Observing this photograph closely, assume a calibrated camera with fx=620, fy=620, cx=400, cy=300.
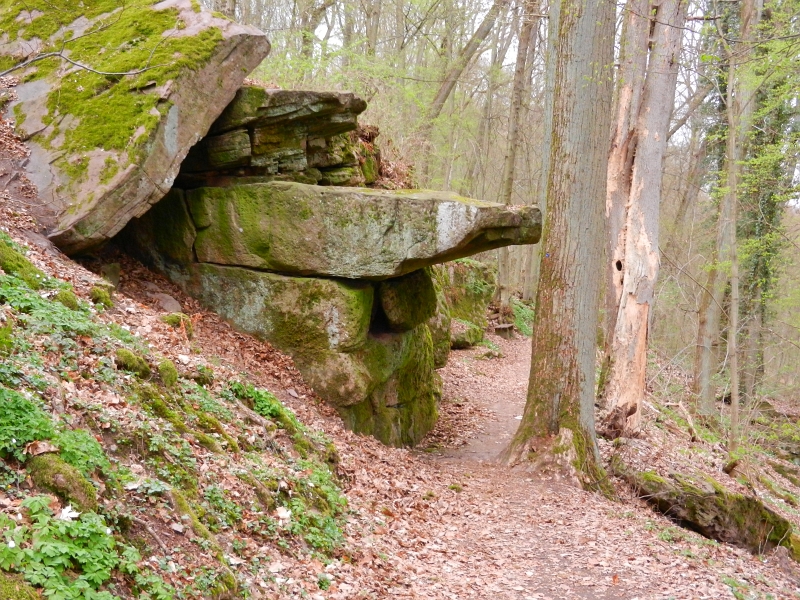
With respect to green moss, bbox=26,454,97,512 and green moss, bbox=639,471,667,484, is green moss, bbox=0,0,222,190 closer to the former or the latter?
green moss, bbox=26,454,97,512

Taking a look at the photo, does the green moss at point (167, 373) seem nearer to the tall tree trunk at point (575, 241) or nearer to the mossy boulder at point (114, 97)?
the mossy boulder at point (114, 97)

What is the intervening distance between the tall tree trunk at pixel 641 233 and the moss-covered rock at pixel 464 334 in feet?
20.9

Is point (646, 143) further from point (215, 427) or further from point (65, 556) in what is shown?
point (65, 556)

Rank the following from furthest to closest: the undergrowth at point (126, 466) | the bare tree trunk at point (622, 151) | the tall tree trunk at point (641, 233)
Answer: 1. the bare tree trunk at point (622, 151)
2. the tall tree trunk at point (641, 233)
3. the undergrowth at point (126, 466)

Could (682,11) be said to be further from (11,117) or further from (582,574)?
(11,117)

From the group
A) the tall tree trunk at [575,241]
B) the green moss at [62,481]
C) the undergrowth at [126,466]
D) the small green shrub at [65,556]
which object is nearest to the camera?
the small green shrub at [65,556]

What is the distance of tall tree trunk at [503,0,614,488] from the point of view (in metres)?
7.74

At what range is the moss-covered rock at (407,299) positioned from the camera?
8844 mm

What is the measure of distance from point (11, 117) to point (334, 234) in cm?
395

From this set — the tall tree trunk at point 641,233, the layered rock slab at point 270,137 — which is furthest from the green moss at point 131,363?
the tall tree trunk at point 641,233

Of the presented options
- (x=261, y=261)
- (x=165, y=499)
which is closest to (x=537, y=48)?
(x=261, y=261)

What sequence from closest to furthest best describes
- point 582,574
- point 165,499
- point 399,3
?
point 165,499 → point 582,574 → point 399,3

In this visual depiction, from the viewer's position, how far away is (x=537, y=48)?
2217cm

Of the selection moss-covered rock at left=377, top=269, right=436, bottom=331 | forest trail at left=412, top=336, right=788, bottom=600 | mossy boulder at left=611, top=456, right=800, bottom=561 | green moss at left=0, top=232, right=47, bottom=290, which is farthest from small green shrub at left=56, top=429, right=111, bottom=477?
mossy boulder at left=611, top=456, right=800, bottom=561
